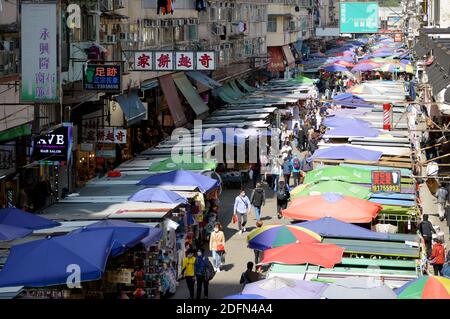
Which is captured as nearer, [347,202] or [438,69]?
[347,202]

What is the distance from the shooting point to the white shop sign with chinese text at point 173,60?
3228cm

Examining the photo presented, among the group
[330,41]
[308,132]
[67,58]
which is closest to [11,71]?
[67,58]

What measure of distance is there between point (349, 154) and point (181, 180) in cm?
652

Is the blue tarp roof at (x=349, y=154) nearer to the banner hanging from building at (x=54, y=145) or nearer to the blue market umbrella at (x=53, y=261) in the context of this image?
the banner hanging from building at (x=54, y=145)

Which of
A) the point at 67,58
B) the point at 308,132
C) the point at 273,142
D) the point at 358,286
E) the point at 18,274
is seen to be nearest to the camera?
the point at 358,286

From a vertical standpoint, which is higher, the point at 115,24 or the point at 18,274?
the point at 115,24

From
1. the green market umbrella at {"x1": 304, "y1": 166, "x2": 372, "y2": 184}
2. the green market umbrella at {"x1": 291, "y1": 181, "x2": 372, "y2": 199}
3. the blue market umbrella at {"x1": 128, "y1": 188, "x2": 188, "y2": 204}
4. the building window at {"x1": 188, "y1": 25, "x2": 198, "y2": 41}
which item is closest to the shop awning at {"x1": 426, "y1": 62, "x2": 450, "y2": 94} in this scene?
the green market umbrella at {"x1": 304, "y1": 166, "x2": 372, "y2": 184}

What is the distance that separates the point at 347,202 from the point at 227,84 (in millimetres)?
35097

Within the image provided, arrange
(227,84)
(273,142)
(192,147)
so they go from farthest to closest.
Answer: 1. (227,84)
2. (273,142)
3. (192,147)

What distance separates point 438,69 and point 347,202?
276 inches

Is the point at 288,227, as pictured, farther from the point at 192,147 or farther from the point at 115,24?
the point at 115,24

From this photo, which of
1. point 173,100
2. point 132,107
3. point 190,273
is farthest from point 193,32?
point 190,273

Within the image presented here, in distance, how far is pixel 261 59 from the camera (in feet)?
226

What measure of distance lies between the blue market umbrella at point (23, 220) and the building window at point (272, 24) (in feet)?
187
